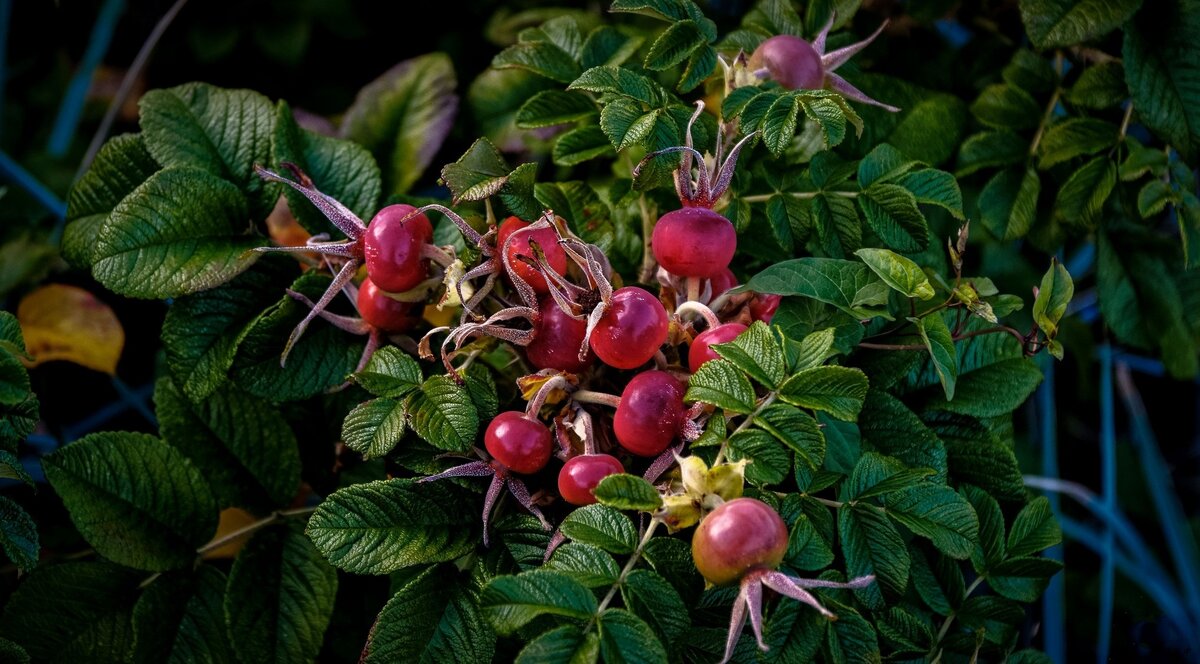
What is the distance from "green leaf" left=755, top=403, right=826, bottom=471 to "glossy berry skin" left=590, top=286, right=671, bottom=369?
0.10 metres

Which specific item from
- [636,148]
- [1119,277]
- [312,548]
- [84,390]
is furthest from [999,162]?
[84,390]

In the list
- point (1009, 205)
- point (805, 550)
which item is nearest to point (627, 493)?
point (805, 550)

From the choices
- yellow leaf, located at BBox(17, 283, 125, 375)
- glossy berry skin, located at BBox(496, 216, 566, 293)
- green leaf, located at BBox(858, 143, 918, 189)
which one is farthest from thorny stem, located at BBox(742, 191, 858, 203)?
yellow leaf, located at BBox(17, 283, 125, 375)

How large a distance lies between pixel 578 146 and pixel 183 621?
0.60m

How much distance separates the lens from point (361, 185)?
97 cm

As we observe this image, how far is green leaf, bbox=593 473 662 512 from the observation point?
0.64m

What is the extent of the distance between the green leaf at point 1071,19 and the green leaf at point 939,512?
1.89ft

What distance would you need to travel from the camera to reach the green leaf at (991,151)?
1.08m

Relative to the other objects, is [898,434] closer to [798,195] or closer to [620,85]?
[798,195]

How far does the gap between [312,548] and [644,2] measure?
2.02 feet

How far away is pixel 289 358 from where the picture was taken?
0.85 m

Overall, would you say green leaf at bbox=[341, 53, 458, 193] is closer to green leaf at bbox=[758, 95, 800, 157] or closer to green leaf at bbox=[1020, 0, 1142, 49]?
green leaf at bbox=[758, 95, 800, 157]

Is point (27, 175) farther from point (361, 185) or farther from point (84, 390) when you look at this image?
point (361, 185)

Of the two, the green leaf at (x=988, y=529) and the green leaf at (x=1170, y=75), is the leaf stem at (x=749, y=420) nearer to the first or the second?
the green leaf at (x=988, y=529)
